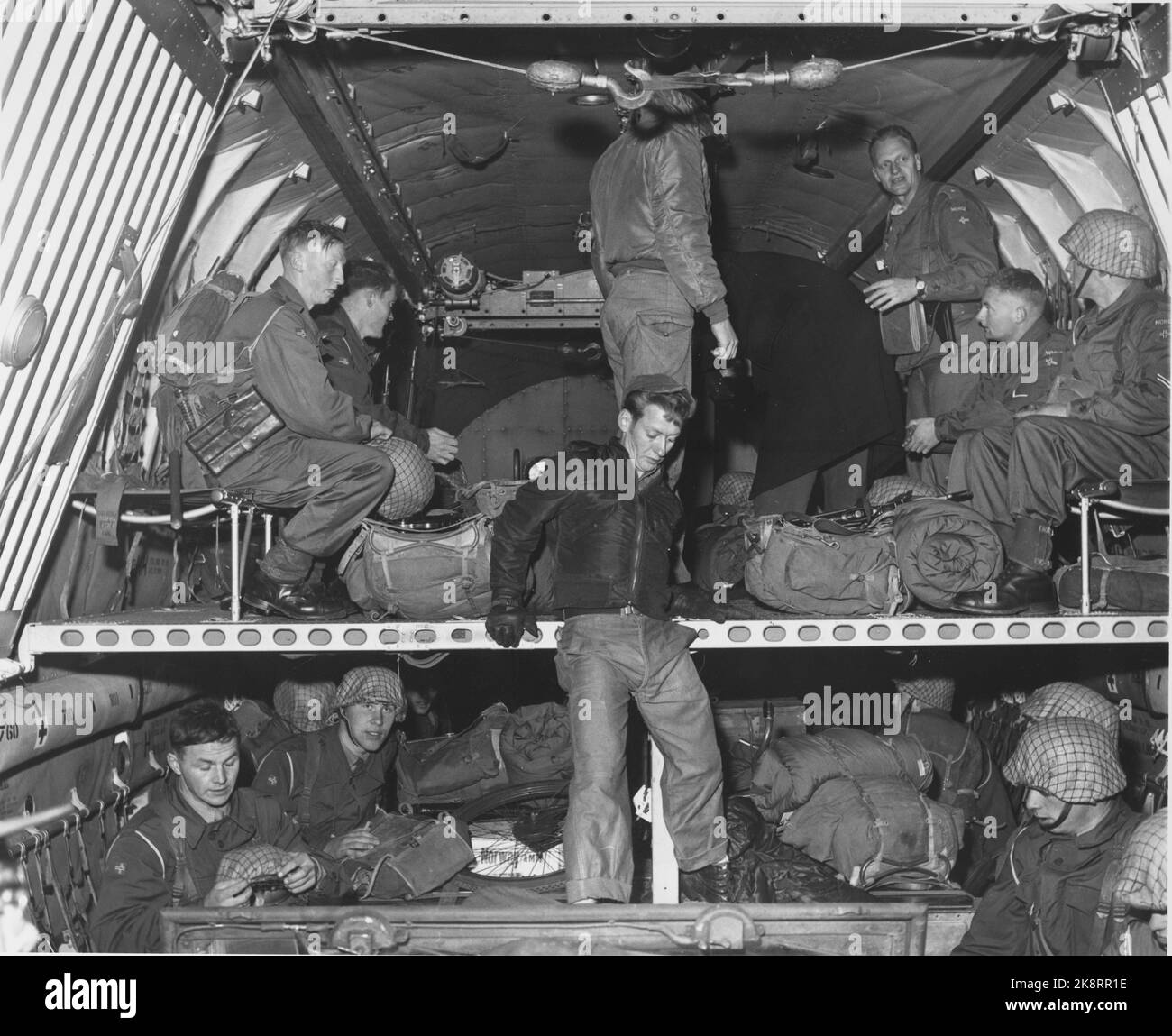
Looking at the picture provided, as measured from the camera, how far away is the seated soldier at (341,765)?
6734 mm

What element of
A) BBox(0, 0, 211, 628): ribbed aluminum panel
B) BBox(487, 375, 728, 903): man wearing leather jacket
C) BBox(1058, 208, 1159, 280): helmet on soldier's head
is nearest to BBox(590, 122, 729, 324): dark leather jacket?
BBox(487, 375, 728, 903): man wearing leather jacket

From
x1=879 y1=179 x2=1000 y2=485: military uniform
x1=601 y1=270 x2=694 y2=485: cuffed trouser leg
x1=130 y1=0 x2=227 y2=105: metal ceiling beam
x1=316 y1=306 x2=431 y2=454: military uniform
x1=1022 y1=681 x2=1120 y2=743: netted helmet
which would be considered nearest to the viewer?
x1=130 y1=0 x2=227 y2=105: metal ceiling beam

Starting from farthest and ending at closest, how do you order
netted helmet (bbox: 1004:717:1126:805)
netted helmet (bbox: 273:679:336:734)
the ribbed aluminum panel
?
netted helmet (bbox: 273:679:336:734) → netted helmet (bbox: 1004:717:1126:805) → the ribbed aluminum panel

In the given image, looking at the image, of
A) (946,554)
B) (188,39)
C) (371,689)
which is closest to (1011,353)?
(946,554)

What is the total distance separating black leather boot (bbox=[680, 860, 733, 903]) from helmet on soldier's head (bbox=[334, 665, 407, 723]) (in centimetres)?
228

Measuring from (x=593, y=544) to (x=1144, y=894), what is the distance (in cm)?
242

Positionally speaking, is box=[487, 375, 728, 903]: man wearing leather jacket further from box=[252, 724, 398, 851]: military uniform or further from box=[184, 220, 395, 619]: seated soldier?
box=[252, 724, 398, 851]: military uniform

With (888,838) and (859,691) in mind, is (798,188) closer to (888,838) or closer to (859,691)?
(859,691)

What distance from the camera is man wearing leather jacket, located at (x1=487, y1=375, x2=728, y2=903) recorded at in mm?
4922

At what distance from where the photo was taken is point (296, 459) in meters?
5.31

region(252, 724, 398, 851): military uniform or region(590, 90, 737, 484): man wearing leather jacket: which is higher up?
region(590, 90, 737, 484): man wearing leather jacket

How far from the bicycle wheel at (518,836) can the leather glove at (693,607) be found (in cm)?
161
